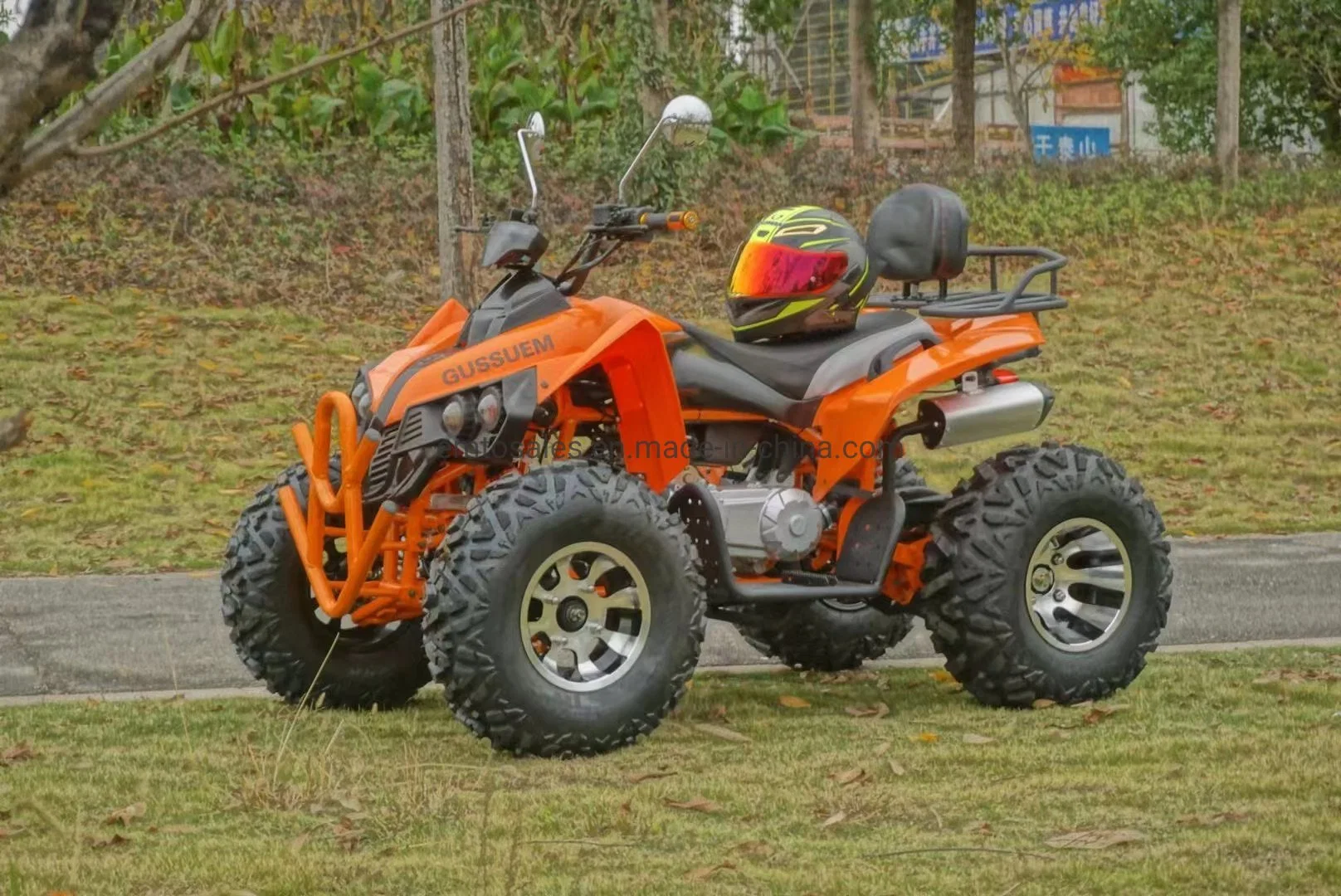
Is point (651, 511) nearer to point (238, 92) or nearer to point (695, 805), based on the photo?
point (695, 805)

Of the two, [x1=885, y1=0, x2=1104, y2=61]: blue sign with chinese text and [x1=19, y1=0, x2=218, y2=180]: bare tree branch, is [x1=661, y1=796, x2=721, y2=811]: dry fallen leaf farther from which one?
[x1=885, y1=0, x2=1104, y2=61]: blue sign with chinese text

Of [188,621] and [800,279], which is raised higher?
[800,279]

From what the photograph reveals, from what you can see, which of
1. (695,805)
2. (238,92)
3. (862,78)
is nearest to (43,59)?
(238,92)

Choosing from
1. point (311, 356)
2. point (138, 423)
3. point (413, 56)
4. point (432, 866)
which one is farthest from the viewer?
point (413, 56)

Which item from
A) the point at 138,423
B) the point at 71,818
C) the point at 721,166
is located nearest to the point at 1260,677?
the point at 71,818

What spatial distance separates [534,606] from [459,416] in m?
0.61

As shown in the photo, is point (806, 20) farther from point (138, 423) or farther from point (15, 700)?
point (15, 700)

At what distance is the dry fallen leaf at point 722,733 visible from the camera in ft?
20.9

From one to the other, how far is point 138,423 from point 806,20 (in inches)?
1563

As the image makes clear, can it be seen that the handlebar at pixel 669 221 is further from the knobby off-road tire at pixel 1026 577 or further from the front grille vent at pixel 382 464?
the knobby off-road tire at pixel 1026 577

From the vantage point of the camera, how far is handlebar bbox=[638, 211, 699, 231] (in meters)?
6.30

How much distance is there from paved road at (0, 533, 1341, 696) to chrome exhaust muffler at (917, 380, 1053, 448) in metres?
1.46

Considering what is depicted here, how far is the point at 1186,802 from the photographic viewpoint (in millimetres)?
5309

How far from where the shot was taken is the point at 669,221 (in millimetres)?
6469
